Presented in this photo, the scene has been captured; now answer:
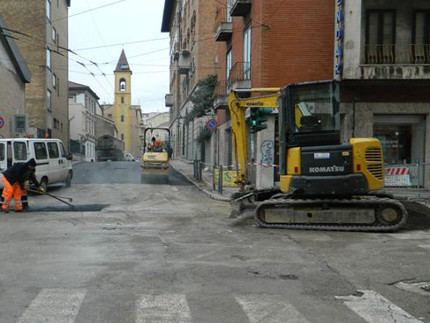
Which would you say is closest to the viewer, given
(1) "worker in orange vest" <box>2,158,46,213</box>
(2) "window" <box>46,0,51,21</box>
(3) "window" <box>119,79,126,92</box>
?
(1) "worker in orange vest" <box>2,158,46,213</box>

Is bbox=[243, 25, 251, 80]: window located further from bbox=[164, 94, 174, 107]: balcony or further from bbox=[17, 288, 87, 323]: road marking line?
bbox=[164, 94, 174, 107]: balcony

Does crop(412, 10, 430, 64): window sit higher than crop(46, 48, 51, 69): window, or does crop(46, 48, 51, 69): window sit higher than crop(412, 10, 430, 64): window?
crop(46, 48, 51, 69): window

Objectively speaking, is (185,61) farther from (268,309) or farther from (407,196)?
(268,309)

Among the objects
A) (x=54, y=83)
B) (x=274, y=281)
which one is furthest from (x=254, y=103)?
(x=54, y=83)

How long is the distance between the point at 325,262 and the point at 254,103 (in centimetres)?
523

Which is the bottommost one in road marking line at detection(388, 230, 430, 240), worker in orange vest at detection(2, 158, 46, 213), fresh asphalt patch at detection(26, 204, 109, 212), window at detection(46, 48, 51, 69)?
road marking line at detection(388, 230, 430, 240)

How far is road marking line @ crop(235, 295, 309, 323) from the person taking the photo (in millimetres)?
4539

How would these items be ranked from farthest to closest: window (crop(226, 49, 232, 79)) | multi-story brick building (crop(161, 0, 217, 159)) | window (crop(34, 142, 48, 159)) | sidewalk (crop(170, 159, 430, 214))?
1. multi-story brick building (crop(161, 0, 217, 159))
2. window (crop(226, 49, 232, 79))
3. window (crop(34, 142, 48, 159))
4. sidewalk (crop(170, 159, 430, 214))

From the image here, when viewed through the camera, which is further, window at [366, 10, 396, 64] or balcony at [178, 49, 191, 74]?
balcony at [178, 49, 191, 74]

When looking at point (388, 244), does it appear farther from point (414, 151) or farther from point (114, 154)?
point (114, 154)

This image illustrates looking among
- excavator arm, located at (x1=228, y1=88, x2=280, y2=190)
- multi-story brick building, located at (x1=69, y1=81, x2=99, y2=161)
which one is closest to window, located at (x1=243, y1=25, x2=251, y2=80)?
excavator arm, located at (x1=228, y1=88, x2=280, y2=190)

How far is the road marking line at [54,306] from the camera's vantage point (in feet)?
14.7

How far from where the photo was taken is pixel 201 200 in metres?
15.9

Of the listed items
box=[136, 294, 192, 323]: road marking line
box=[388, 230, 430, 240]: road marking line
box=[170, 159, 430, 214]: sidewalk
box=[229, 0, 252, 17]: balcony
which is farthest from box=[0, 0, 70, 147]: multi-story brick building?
box=[136, 294, 192, 323]: road marking line
